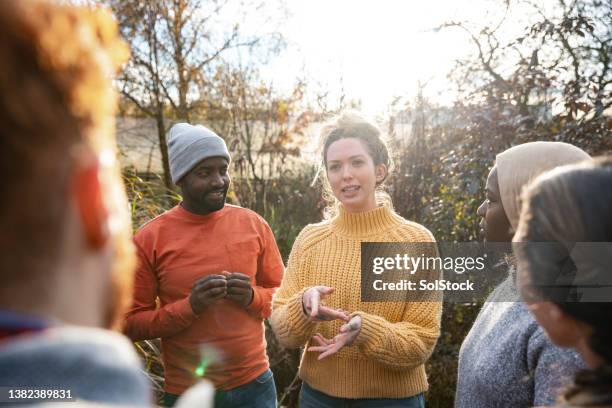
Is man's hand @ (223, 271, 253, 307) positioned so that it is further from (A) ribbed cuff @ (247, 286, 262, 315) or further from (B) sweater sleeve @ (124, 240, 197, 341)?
(B) sweater sleeve @ (124, 240, 197, 341)

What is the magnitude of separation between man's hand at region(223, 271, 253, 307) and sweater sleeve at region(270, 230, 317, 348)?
14 centimetres

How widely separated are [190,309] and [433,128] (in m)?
3.40

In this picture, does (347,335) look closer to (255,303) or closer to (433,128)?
(255,303)

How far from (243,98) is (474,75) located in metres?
3.23

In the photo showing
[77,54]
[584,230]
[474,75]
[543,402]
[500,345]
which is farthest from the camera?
[474,75]

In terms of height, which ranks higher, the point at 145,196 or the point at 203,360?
the point at 145,196

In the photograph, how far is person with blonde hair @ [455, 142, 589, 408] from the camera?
147 cm

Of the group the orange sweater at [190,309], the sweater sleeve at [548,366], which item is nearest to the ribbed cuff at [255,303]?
the orange sweater at [190,309]

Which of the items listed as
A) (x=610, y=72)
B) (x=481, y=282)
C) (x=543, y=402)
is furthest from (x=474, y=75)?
(x=543, y=402)

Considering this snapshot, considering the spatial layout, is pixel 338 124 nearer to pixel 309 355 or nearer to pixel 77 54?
pixel 309 355

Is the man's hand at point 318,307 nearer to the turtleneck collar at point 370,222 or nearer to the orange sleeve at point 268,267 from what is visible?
the turtleneck collar at point 370,222

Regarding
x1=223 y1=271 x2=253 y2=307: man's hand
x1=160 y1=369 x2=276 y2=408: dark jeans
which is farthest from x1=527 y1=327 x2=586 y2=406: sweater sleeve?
x1=160 y1=369 x2=276 y2=408: dark jeans

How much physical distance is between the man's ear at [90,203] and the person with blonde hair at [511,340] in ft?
3.64

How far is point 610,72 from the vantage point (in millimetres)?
4113
